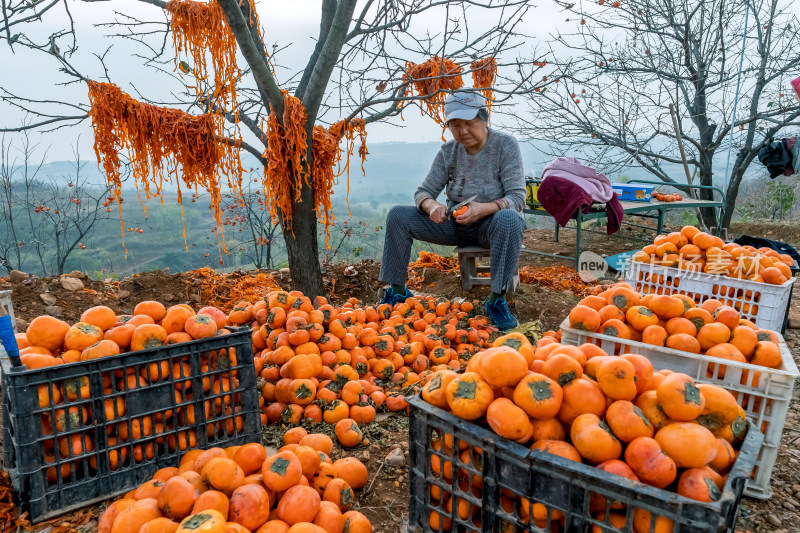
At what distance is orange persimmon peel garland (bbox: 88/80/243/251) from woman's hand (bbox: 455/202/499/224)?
173cm

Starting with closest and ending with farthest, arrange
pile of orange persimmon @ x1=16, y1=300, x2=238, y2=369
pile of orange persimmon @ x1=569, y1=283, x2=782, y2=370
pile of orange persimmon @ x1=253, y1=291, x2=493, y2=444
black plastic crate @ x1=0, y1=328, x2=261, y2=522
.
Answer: black plastic crate @ x1=0, y1=328, x2=261, y2=522 < pile of orange persimmon @ x1=16, y1=300, x2=238, y2=369 < pile of orange persimmon @ x1=569, y1=283, x2=782, y2=370 < pile of orange persimmon @ x1=253, y1=291, x2=493, y2=444

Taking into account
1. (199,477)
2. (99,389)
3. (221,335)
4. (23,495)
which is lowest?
(23,495)

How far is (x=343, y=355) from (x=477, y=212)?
176cm

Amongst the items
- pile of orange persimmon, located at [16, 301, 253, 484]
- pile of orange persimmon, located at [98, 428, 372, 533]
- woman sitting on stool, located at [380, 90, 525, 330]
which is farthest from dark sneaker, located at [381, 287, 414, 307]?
pile of orange persimmon, located at [98, 428, 372, 533]

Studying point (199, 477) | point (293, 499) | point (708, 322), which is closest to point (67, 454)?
point (199, 477)

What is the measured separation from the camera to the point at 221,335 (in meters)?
1.88

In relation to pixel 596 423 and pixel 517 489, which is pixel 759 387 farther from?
pixel 517 489

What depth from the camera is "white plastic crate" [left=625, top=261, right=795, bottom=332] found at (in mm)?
2771

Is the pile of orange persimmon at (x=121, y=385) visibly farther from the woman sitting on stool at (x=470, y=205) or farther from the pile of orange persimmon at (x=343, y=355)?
the woman sitting on stool at (x=470, y=205)

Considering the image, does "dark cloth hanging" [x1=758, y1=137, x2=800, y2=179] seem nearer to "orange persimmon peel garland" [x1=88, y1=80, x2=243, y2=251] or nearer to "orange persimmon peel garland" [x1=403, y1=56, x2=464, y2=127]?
"orange persimmon peel garland" [x1=403, y1=56, x2=464, y2=127]

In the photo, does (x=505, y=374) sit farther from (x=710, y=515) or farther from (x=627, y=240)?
(x=627, y=240)

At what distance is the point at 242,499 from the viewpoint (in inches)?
54.8

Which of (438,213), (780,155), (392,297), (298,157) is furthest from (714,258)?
(780,155)

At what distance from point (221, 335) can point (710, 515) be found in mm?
1604
